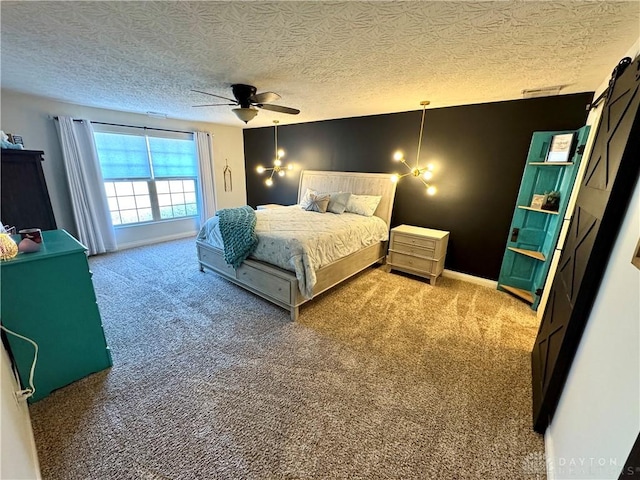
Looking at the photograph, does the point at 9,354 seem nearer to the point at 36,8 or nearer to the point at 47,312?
the point at 47,312

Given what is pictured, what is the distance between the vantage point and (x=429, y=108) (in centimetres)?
340

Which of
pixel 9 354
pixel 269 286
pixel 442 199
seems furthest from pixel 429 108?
pixel 9 354

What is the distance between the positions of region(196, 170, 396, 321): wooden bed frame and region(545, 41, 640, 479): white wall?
194cm

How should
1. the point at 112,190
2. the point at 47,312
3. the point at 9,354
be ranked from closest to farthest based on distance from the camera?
1. the point at 9,354
2. the point at 47,312
3. the point at 112,190

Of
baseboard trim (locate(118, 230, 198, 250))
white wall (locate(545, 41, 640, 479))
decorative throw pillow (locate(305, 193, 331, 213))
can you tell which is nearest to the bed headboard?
decorative throw pillow (locate(305, 193, 331, 213))

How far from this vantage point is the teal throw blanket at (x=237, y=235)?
2.81 m

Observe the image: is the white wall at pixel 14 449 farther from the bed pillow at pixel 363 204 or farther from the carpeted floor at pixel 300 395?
the bed pillow at pixel 363 204

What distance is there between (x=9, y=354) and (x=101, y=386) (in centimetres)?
53

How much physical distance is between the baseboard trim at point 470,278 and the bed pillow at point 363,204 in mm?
1394

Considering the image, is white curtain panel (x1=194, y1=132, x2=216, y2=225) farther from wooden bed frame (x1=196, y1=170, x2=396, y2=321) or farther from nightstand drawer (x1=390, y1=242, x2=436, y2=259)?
nightstand drawer (x1=390, y1=242, x2=436, y2=259)

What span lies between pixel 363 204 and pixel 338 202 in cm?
39

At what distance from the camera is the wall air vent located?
2.47 meters

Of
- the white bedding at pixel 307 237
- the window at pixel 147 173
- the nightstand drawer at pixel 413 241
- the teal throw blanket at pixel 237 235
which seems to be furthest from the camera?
the window at pixel 147 173

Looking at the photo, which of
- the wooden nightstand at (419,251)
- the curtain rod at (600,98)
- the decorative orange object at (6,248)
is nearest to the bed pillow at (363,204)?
the wooden nightstand at (419,251)
